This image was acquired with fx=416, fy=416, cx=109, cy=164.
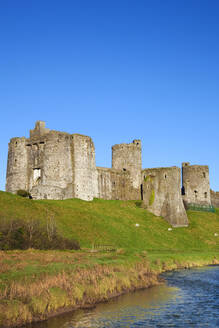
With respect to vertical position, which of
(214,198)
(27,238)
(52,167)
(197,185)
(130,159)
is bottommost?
(27,238)

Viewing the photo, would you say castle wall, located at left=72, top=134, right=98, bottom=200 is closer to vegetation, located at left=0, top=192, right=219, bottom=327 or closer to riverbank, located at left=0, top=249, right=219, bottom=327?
vegetation, located at left=0, top=192, right=219, bottom=327

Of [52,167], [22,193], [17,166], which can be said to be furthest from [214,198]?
[22,193]

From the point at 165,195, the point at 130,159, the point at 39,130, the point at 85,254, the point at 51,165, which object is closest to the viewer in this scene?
the point at 85,254

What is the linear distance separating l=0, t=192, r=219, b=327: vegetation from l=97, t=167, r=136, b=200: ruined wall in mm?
4586

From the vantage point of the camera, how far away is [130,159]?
7994cm

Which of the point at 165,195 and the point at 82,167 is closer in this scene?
the point at 82,167

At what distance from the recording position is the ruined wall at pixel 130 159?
7950cm

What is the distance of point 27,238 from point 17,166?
30.6 m

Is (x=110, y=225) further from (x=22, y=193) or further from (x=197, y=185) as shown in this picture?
(x=197, y=185)

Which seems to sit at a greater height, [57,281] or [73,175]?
[73,175]

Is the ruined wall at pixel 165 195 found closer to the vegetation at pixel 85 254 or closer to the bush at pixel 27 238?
the vegetation at pixel 85 254

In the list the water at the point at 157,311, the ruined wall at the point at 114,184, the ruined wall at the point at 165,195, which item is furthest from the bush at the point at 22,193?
the water at the point at 157,311

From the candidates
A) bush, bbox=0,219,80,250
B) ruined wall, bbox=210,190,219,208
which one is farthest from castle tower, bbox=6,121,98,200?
ruined wall, bbox=210,190,219,208

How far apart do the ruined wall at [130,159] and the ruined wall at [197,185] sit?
40.2 feet
